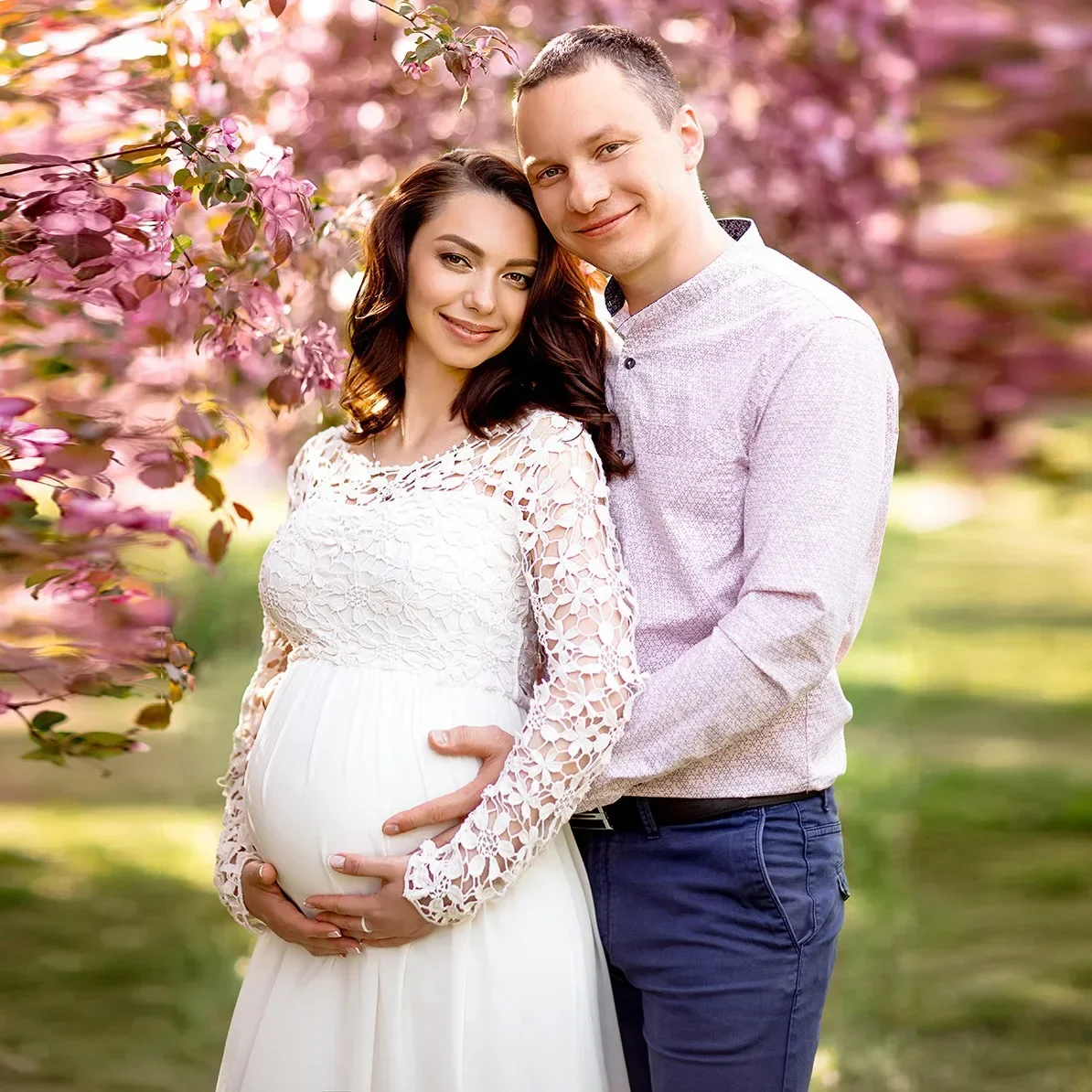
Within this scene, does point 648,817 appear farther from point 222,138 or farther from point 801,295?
point 222,138

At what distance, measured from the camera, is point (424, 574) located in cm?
195

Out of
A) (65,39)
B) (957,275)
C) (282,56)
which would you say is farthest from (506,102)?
(65,39)

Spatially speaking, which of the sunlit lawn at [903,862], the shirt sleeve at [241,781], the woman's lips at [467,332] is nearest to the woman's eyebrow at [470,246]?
the woman's lips at [467,332]

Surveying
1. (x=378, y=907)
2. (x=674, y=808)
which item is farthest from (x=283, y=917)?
(x=674, y=808)

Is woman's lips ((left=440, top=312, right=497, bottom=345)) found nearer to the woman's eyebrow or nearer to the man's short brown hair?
the woman's eyebrow

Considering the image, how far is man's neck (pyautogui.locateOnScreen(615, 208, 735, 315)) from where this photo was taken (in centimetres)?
208

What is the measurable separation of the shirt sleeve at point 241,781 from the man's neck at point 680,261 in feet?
2.31

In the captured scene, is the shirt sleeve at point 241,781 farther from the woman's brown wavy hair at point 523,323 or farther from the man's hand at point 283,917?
the woman's brown wavy hair at point 523,323

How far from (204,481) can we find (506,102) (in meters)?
1.94

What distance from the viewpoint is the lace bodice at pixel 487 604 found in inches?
73.5

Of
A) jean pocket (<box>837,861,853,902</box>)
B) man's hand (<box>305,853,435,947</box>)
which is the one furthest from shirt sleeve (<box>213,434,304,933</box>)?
jean pocket (<box>837,861,853,902</box>)

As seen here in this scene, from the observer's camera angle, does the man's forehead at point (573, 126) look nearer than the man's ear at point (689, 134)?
Yes

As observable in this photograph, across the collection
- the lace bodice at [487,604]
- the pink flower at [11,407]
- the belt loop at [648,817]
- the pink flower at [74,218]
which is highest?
the pink flower at [74,218]

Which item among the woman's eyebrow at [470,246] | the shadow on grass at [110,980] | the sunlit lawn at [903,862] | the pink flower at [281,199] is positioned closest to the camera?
the pink flower at [281,199]
